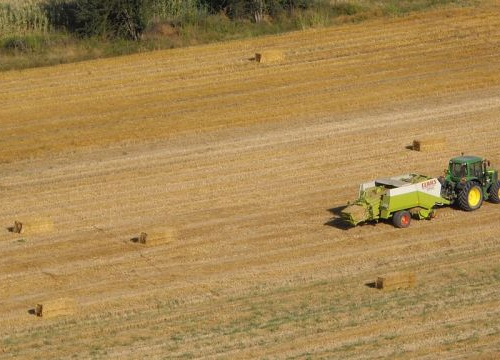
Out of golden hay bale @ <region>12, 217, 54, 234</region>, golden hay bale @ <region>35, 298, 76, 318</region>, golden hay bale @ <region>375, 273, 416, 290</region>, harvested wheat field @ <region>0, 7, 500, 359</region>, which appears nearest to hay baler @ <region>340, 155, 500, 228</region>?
harvested wheat field @ <region>0, 7, 500, 359</region>

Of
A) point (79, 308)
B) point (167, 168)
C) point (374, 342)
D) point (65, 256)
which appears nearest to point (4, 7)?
point (167, 168)

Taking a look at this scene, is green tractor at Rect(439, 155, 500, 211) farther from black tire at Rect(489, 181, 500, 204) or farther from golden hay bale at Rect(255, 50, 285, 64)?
golden hay bale at Rect(255, 50, 285, 64)

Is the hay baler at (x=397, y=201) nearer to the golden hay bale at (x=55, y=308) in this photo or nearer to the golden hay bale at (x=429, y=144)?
A: the golden hay bale at (x=429, y=144)

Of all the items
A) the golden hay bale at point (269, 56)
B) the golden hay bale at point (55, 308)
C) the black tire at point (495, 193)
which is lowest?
the golden hay bale at point (55, 308)

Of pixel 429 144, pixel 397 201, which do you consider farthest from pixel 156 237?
pixel 429 144

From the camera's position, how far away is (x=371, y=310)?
2622 cm

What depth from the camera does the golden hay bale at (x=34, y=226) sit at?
32.8 meters

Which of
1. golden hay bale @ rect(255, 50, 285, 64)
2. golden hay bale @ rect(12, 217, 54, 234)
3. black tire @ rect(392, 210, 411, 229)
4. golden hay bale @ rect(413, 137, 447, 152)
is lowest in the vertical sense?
golden hay bale @ rect(12, 217, 54, 234)

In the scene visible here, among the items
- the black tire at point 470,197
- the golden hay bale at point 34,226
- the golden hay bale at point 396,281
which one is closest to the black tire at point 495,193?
the black tire at point 470,197

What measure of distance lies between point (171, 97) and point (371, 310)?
2086 centimetres

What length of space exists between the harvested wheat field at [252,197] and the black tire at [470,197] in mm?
272

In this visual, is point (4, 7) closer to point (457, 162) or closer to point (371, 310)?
point (457, 162)

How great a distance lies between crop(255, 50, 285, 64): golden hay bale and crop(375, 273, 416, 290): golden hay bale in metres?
22.0

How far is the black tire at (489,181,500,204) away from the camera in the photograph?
3284 centimetres
